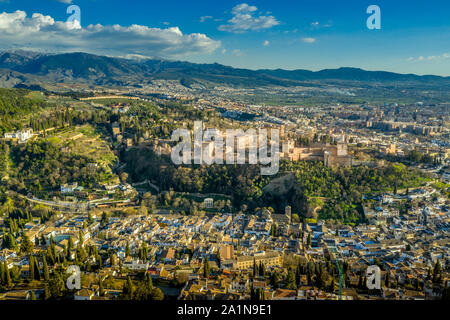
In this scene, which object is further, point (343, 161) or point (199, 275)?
point (343, 161)

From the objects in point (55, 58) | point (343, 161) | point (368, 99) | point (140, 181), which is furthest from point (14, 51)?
point (343, 161)

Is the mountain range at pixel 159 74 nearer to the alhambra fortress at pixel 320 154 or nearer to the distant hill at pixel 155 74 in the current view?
the distant hill at pixel 155 74

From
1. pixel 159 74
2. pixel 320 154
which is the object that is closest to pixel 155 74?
pixel 159 74

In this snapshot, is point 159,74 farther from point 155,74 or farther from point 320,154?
point 320,154

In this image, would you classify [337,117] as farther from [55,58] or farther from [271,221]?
[55,58]

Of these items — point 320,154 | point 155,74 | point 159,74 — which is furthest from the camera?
point 155,74

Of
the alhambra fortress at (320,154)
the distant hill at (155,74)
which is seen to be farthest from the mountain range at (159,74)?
the alhambra fortress at (320,154)

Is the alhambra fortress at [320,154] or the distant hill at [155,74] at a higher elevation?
the distant hill at [155,74]

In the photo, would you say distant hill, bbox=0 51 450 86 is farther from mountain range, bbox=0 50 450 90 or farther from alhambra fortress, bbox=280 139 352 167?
alhambra fortress, bbox=280 139 352 167
